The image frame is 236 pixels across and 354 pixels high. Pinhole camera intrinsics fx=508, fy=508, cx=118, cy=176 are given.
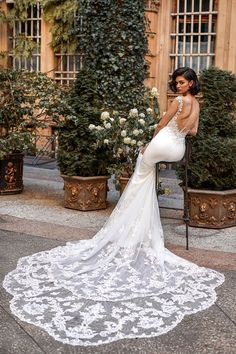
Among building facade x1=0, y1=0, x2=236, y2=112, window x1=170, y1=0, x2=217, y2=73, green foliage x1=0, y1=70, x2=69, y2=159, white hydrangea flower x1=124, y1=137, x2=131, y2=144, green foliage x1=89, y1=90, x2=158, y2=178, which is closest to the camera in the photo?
white hydrangea flower x1=124, y1=137, x2=131, y2=144

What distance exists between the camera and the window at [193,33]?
10789mm

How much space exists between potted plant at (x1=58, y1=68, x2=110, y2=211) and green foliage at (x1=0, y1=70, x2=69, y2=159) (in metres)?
0.77

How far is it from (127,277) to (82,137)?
115 inches

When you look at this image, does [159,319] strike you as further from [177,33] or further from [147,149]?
[177,33]

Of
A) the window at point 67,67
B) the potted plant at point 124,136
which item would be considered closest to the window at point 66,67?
the window at point 67,67

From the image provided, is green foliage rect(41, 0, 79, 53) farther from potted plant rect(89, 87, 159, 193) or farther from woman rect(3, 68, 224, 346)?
woman rect(3, 68, 224, 346)

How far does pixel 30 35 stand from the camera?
1322 centimetres

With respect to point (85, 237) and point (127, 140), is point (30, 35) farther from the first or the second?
point (85, 237)

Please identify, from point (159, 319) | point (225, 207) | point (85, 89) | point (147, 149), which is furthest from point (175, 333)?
point (85, 89)

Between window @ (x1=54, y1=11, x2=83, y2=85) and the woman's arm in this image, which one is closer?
the woman's arm

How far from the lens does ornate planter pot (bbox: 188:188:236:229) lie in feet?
19.5

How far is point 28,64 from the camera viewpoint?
44.2ft

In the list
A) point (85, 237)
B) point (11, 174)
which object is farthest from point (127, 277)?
point (11, 174)

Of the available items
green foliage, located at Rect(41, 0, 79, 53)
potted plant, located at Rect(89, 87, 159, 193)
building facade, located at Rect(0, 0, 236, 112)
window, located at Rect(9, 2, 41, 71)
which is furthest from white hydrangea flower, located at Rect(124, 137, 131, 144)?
window, located at Rect(9, 2, 41, 71)
